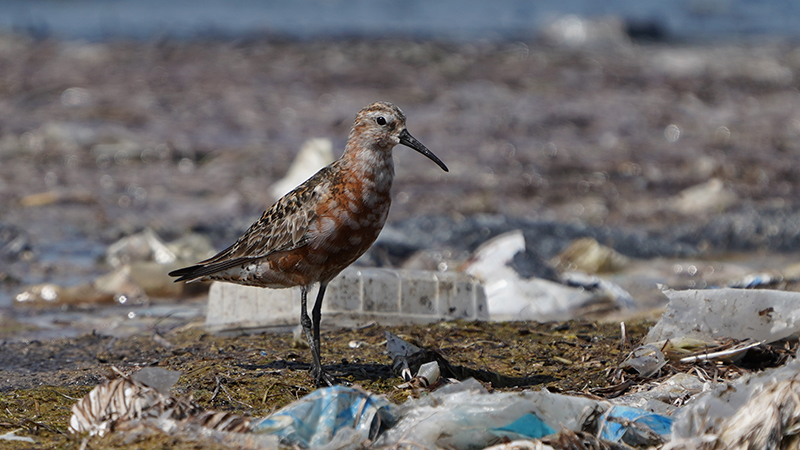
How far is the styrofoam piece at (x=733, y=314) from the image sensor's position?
4445mm

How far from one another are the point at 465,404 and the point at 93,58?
16.8m

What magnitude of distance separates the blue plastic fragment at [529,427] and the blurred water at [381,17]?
19852 mm

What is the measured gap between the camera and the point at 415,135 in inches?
524

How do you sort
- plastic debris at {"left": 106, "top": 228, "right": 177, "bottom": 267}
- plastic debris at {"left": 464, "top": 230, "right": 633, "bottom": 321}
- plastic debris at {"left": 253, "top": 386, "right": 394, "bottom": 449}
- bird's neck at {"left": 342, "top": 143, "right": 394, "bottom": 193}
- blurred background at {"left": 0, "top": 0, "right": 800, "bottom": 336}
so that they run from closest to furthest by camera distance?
1. plastic debris at {"left": 253, "top": 386, "right": 394, "bottom": 449}
2. bird's neck at {"left": 342, "top": 143, "right": 394, "bottom": 193}
3. plastic debris at {"left": 464, "top": 230, "right": 633, "bottom": 321}
4. plastic debris at {"left": 106, "top": 228, "right": 177, "bottom": 267}
5. blurred background at {"left": 0, "top": 0, "right": 800, "bottom": 336}

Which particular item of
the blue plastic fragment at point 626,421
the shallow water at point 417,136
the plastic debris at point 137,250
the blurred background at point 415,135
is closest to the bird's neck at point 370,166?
the blue plastic fragment at point 626,421

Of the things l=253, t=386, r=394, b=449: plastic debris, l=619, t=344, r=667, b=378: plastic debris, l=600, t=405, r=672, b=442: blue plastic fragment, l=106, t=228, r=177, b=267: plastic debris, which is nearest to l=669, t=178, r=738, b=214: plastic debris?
l=106, t=228, r=177, b=267: plastic debris

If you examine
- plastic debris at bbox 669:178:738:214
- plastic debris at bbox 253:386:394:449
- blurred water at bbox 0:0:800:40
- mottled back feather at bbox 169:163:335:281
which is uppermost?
blurred water at bbox 0:0:800:40

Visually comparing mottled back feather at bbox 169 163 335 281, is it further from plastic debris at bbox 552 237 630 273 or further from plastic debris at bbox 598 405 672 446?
plastic debris at bbox 552 237 630 273

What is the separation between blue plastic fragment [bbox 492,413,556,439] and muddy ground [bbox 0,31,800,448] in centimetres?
93

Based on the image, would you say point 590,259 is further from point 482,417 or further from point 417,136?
point 417,136

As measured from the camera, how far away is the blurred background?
859 cm

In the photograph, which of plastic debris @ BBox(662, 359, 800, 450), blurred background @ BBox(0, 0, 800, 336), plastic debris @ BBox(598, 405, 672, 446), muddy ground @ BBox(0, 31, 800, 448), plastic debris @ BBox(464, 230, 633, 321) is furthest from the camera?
blurred background @ BBox(0, 0, 800, 336)

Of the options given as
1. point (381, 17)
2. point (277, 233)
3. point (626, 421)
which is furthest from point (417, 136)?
point (381, 17)

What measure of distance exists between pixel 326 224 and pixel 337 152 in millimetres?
7732
